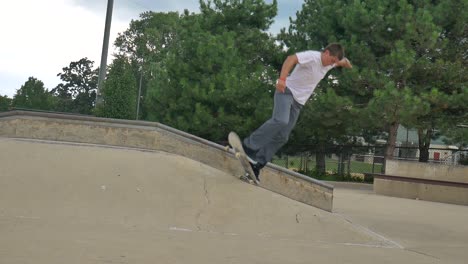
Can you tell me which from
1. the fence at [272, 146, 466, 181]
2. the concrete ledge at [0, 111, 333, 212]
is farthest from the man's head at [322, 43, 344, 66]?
the fence at [272, 146, 466, 181]

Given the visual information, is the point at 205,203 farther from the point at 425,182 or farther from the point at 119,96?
the point at 425,182

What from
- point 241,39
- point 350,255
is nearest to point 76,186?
point 350,255

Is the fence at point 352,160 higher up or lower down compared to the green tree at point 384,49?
lower down

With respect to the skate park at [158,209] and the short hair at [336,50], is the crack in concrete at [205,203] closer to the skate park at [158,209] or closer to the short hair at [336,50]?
the skate park at [158,209]

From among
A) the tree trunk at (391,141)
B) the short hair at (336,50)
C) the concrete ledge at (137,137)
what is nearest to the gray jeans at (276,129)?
the concrete ledge at (137,137)

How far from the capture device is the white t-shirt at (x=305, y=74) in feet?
22.5

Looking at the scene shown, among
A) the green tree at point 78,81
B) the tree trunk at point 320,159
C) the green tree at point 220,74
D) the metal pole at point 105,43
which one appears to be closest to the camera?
the metal pole at point 105,43

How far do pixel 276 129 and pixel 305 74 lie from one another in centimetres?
75

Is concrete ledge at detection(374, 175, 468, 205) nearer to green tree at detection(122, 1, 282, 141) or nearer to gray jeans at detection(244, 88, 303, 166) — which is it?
green tree at detection(122, 1, 282, 141)

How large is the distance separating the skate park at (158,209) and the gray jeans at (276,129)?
0.48 meters

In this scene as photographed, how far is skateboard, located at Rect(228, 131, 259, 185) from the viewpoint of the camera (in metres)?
7.13

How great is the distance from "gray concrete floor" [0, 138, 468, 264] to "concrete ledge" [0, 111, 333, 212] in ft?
0.85

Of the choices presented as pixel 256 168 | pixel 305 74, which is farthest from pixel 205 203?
pixel 305 74

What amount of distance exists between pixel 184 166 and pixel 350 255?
2.82 meters
